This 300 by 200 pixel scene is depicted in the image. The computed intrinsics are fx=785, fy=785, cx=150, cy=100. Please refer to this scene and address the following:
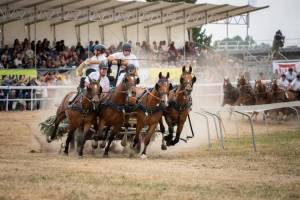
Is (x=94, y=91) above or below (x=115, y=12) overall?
below

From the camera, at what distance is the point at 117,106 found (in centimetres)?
1820

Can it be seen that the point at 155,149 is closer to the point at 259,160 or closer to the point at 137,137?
the point at 137,137

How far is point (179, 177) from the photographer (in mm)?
13797

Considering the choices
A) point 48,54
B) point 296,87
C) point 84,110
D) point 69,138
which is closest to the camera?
point 84,110

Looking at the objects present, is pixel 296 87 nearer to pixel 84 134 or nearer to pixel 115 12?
pixel 115 12

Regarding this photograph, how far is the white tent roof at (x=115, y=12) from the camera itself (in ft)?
116

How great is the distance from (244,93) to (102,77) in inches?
543

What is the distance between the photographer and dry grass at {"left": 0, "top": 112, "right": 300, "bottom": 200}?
11844mm

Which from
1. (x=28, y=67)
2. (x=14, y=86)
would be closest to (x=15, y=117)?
(x=14, y=86)

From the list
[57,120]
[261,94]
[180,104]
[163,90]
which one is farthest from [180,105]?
[261,94]

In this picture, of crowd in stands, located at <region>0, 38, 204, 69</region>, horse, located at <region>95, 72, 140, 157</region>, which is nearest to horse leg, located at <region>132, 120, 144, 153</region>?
horse, located at <region>95, 72, 140, 157</region>

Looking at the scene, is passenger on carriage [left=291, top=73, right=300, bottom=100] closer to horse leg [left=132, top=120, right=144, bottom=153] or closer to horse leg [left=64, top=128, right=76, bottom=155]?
horse leg [left=132, top=120, right=144, bottom=153]

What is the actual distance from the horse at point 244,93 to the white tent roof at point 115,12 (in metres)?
9.14

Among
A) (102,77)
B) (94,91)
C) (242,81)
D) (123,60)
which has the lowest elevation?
(242,81)
